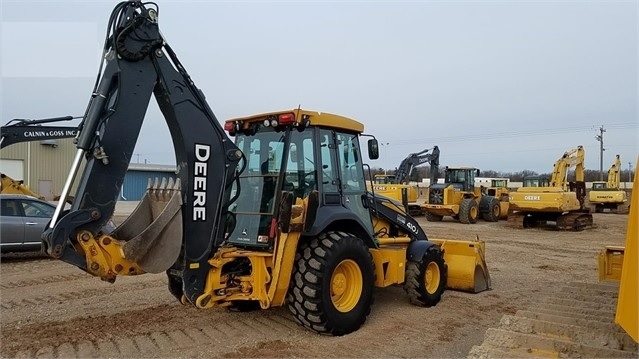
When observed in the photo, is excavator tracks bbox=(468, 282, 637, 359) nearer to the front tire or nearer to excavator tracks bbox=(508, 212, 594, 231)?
the front tire

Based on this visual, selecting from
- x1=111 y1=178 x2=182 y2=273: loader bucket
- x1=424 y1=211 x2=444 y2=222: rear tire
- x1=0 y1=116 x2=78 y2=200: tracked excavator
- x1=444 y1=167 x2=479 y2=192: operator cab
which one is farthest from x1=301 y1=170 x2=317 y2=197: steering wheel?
x1=444 y1=167 x2=479 y2=192: operator cab

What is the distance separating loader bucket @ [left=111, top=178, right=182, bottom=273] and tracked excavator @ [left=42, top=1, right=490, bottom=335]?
1 centimetres

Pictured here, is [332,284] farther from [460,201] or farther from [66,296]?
[460,201]

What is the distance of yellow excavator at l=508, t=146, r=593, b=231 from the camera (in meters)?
19.0

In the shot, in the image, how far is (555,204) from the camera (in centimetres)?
1866

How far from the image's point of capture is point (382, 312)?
6359mm

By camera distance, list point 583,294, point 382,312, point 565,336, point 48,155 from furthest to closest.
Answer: point 48,155
point 382,312
point 583,294
point 565,336

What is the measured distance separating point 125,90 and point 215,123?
0.94 m

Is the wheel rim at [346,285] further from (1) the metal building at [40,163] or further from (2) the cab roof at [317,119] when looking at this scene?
(1) the metal building at [40,163]

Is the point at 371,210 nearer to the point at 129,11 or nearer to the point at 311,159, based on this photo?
the point at 311,159

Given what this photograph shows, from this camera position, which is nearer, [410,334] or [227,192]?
[227,192]

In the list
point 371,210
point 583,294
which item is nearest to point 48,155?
point 371,210

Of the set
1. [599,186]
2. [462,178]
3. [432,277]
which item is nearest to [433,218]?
[462,178]

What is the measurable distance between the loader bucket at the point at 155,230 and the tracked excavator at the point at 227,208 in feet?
0.03
